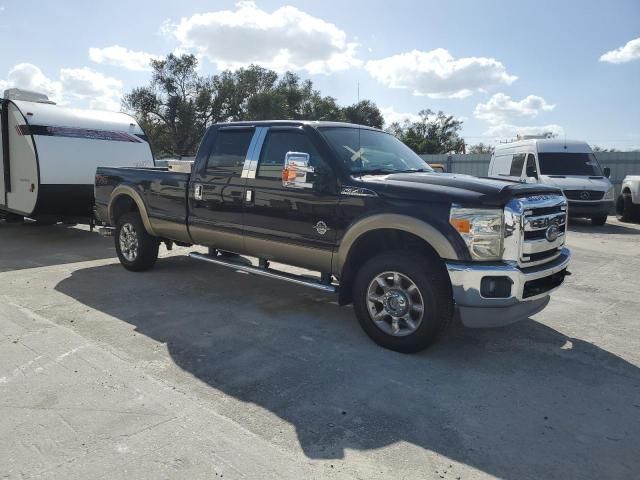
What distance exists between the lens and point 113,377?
12.2 ft

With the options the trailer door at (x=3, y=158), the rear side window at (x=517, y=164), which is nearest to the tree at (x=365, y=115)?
the rear side window at (x=517, y=164)

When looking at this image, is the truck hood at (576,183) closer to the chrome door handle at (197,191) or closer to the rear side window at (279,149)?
the rear side window at (279,149)

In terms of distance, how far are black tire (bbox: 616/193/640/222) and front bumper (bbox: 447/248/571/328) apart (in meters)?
12.5

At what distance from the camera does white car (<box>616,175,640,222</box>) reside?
46.2 ft

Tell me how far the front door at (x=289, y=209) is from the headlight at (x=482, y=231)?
1183mm

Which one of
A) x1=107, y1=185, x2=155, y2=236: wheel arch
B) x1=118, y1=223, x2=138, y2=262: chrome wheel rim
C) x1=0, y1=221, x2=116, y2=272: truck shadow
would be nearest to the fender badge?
x1=107, y1=185, x2=155, y2=236: wheel arch

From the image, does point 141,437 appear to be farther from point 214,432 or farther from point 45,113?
point 45,113

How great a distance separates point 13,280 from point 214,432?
504cm

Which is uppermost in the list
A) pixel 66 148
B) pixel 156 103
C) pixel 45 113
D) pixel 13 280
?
pixel 156 103

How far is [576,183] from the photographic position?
12.9 meters

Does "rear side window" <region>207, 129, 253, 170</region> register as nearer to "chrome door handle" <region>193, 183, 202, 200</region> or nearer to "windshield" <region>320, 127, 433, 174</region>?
"chrome door handle" <region>193, 183, 202, 200</region>

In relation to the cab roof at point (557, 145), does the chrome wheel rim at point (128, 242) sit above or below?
below

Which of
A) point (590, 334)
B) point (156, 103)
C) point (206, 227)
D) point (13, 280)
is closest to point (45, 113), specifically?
point (13, 280)

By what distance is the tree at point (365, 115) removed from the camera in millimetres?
51953
